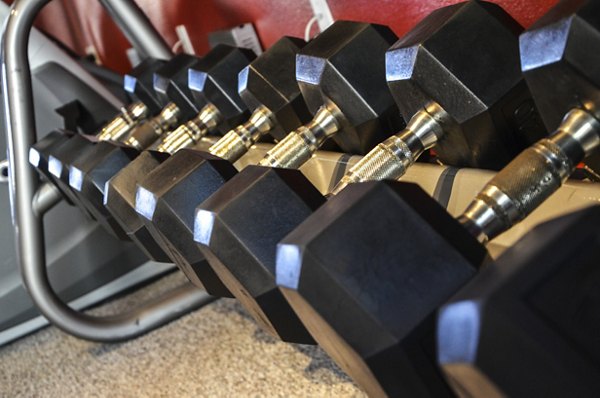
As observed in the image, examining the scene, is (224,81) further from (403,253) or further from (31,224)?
(403,253)

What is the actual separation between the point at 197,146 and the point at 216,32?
0.38 m

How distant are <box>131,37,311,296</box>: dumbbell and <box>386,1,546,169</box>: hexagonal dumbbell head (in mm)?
185

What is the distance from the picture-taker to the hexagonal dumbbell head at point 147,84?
1216mm

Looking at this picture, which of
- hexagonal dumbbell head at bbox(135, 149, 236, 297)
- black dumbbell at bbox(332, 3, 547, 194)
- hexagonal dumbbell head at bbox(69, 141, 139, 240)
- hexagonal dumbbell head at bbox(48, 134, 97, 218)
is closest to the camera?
black dumbbell at bbox(332, 3, 547, 194)

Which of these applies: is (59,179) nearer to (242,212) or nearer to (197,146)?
(197,146)

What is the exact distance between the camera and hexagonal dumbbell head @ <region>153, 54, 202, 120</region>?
3.48ft

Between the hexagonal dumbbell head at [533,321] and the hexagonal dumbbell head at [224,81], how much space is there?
640 mm

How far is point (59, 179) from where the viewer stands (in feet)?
3.55

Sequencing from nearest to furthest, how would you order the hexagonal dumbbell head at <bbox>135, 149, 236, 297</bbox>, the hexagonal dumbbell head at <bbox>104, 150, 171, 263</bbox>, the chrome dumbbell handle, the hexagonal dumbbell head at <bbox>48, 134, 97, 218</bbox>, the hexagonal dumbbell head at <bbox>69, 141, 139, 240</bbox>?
the chrome dumbbell handle
the hexagonal dumbbell head at <bbox>135, 149, 236, 297</bbox>
the hexagonal dumbbell head at <bbox>104, 150, 171, 263</bbox>
the hexagonal dumbbell head at <bbox>69, 141, 139, 240</bbox>
the hexagonal dumbbell head at <bbox>48, 134, 97, 218</bbox>

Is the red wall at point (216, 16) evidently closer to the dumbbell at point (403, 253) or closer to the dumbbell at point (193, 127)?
the dumbbell at point (193, 127)

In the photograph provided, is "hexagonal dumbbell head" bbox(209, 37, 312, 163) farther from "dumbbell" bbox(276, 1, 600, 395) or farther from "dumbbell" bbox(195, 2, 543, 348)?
"dumbbell" bbox(276, 1, 600, 395)

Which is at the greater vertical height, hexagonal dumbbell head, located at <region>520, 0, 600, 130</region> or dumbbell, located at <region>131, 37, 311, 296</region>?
hexagonal dumbbell head, located at <region>520, 0, 600, 130</region>

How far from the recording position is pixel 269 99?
2.65ft

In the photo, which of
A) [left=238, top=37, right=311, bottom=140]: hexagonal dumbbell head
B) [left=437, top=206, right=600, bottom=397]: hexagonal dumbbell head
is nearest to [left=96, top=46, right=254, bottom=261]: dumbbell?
[left=238, top=37, right=311, bottom=140]: hexagonal dumbbell head
